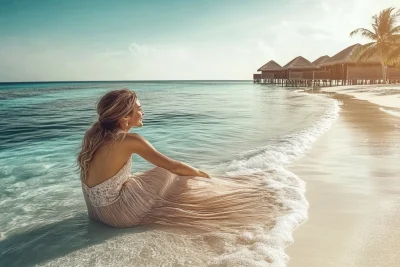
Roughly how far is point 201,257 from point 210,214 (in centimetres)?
64

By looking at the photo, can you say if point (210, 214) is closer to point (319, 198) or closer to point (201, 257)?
point (201, 257)

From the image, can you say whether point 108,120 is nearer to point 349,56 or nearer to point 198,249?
point 198,249

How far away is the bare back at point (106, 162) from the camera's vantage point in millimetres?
2658

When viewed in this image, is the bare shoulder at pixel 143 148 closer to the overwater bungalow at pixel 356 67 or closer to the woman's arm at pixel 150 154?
the woman's arm at pixel 150 154

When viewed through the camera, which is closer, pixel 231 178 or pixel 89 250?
pixel 89 250

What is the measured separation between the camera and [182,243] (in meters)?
2.55

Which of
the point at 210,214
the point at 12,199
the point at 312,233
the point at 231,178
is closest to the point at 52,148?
the point at 12,199

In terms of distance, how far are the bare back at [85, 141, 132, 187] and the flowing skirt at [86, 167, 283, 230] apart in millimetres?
214

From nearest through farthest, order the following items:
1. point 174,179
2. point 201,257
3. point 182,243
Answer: point 201,257 → point 182,243 → point 174,179

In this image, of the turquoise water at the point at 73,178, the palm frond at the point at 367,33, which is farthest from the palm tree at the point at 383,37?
the turquoise water at the point at 73,178

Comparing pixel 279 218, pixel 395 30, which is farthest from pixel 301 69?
pixel 279 218

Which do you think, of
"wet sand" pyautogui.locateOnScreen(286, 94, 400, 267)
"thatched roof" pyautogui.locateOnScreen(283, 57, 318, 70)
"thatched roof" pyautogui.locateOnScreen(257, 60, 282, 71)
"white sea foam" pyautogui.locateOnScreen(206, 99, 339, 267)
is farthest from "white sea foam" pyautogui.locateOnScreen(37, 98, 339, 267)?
"thatched roof" pyautogui.locateOnScreen(257, 60, 282, 71)

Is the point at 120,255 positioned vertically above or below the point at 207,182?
Answer: below

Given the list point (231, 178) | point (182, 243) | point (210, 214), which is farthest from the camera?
point (231, 178)
